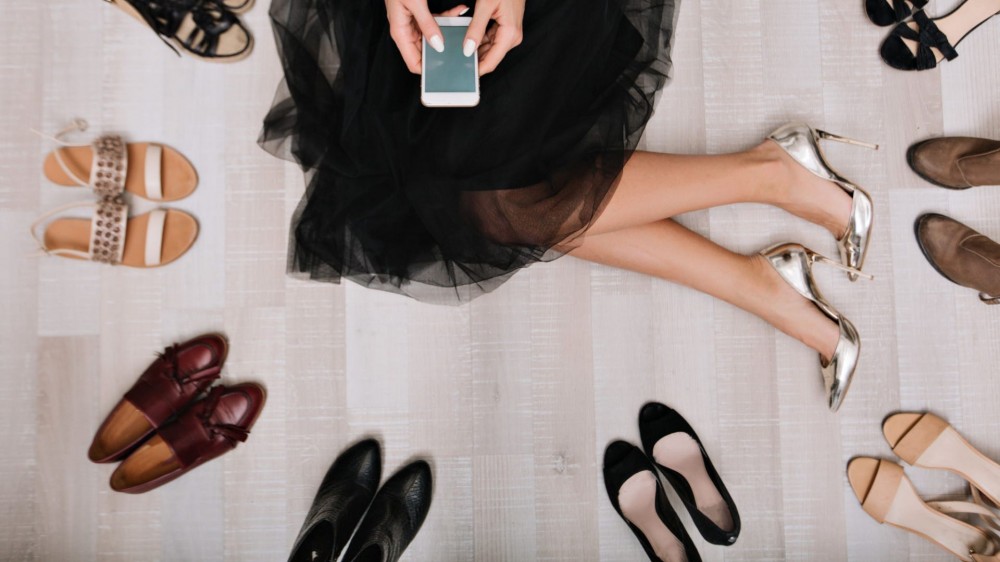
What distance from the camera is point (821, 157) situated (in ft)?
4.12

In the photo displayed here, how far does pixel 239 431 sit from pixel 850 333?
1304 mm

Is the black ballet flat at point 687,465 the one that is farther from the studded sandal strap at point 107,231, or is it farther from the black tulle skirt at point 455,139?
the studded sandal strap at point 107,231

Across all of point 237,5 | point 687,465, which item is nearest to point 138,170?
point 237,5

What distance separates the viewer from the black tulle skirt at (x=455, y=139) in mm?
883

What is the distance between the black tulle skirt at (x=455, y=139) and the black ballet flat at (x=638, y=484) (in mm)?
533

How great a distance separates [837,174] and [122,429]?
1.60m

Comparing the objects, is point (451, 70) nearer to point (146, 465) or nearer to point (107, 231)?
point (107, 231)

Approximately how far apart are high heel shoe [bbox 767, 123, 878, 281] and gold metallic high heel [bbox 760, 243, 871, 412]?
0.18 feet

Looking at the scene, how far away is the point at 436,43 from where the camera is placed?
0.79 metres

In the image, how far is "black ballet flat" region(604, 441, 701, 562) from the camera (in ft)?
4.13

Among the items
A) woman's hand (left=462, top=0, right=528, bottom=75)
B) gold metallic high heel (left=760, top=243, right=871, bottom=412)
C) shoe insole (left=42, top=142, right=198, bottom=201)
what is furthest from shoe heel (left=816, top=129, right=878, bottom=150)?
shoe insole (left=42, top=142, right=198, bottom=201)

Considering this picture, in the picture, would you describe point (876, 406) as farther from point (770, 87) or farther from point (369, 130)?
point (369, 130)

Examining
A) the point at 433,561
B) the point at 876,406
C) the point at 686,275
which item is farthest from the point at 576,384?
the point at 876,406

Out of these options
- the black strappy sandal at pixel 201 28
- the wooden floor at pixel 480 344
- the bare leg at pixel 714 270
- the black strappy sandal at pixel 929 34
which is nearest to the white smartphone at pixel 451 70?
the bare leg at pixel 714 270
